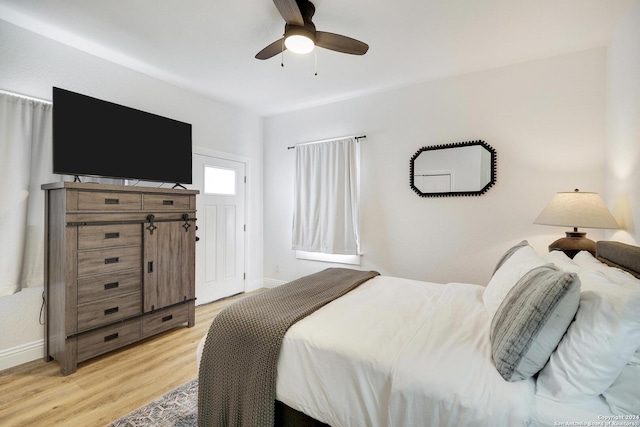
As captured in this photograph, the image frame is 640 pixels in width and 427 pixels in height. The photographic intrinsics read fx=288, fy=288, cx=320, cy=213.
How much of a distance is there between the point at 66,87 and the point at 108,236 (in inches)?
55.3

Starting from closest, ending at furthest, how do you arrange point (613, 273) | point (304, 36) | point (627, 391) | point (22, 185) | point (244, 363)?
point (627, 391)
point (613, 273)
point (244, 363)
point (304, 36)
point (22, 185)

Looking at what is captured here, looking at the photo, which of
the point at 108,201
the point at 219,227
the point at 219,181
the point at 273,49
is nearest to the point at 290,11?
the point at 273,49

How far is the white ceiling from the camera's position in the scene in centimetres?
208

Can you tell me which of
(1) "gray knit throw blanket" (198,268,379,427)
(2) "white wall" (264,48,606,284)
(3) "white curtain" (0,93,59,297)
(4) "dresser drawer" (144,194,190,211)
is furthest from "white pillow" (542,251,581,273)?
(3) "white curtain" (0,93,59,297)

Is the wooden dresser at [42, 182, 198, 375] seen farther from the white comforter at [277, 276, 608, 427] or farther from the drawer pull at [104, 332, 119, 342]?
the white comforter at [277, 276, 608, 427]

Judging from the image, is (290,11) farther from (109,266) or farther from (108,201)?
(109,266)

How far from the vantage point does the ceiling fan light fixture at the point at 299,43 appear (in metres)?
1.96

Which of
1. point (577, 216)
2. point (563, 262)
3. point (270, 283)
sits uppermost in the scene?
point (577, 216)

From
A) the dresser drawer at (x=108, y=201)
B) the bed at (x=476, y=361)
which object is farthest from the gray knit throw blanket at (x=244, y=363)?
the dresser drawer at (x=108, y=201)

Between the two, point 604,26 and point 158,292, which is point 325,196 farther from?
point 604,26

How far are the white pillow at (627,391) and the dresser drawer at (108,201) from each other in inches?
124

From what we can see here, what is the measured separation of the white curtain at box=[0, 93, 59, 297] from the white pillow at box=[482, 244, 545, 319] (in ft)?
11.1

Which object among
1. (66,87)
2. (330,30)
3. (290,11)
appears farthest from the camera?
(66,87)

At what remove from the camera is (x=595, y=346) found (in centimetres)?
93
